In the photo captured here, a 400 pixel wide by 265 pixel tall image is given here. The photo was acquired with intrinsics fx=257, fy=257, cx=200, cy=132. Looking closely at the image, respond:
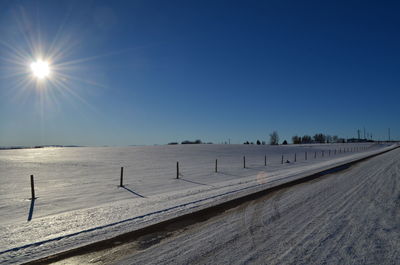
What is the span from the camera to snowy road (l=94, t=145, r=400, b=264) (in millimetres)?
4322

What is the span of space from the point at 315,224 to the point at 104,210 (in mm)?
6306

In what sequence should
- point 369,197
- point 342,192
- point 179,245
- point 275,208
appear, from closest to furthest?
1. point 179,245
2. point 275,208
3. point 369,197
4. point 342,192

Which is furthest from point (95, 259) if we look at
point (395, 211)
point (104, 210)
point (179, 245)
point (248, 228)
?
point (395, 211)

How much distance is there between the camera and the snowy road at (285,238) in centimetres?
432

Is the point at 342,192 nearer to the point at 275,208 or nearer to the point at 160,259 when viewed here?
the point at 275,208

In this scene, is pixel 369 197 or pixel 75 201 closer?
pixel 369 197

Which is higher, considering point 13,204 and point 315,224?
point 315,224

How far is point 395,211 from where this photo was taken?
710cm

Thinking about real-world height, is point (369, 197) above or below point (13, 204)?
above

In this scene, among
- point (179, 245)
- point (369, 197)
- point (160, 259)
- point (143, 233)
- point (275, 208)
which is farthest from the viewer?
point (369, 197)

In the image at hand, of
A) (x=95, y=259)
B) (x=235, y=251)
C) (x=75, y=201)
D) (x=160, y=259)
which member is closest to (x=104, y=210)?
(x=75, y=201)

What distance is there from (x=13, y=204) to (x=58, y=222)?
4.66 m

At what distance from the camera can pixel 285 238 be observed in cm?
517

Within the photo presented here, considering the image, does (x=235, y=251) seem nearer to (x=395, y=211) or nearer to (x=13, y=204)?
(x=395, y=211)
